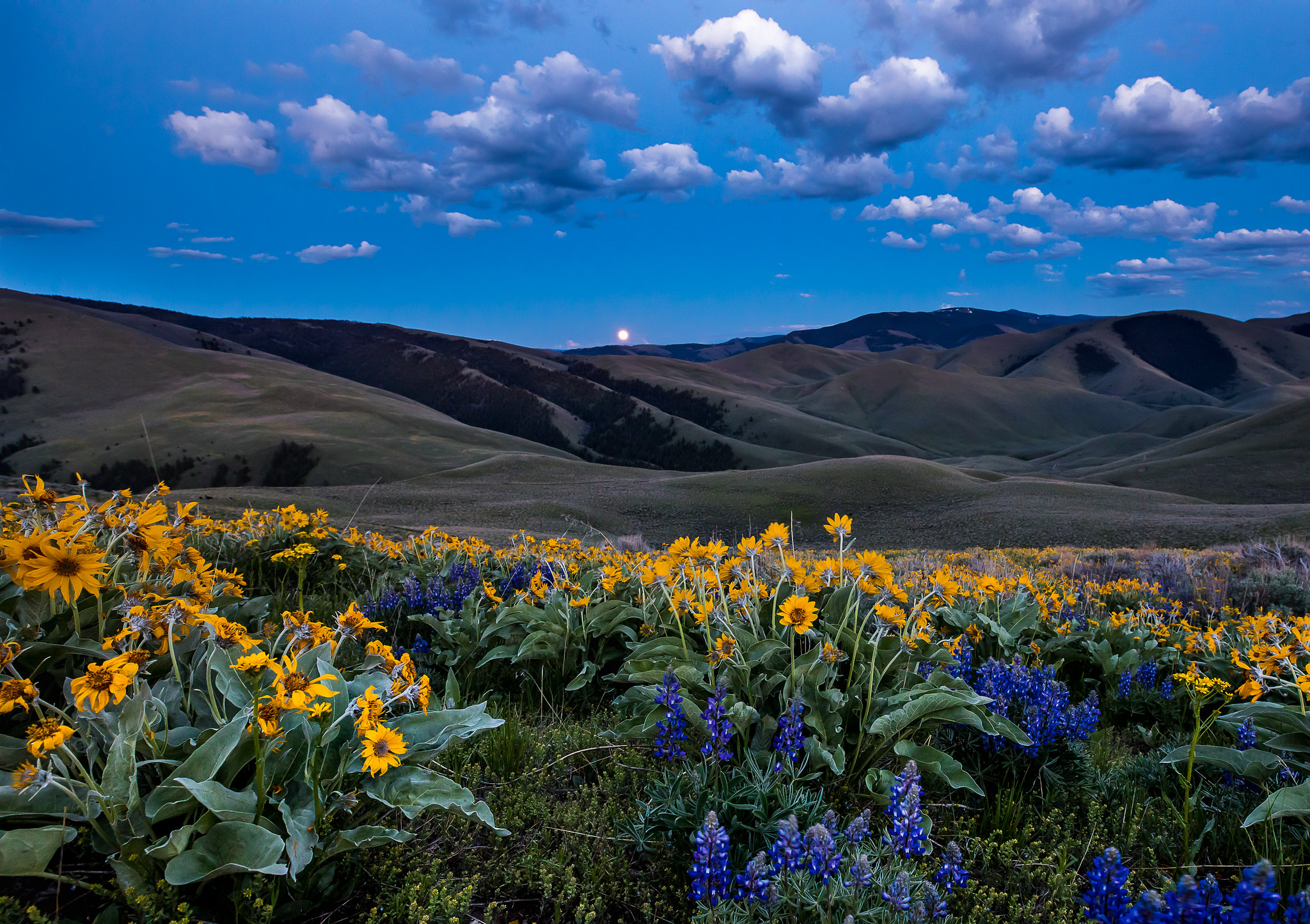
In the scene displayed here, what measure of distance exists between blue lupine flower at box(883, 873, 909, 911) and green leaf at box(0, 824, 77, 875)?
2.28 meters

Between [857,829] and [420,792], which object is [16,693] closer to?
[420,792]

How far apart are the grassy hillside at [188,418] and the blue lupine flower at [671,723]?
5558 cm

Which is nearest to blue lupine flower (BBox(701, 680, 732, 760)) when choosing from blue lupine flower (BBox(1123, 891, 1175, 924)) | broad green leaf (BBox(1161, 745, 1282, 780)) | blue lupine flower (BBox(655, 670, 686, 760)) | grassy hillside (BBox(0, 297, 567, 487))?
blue lupine flower (BBox(655, 670, 686, 760))

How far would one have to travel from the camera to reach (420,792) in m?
2.29

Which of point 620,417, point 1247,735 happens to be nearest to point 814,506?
point 1247,735

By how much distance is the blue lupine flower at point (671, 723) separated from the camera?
274 centimetres

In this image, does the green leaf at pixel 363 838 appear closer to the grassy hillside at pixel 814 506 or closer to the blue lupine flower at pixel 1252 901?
the blue lupine flower at pixel 1252 901

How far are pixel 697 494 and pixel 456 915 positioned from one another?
3886 centimetres

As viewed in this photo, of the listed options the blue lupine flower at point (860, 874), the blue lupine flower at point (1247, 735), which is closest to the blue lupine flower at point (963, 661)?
the blue lupine flower at point (1247, 735)

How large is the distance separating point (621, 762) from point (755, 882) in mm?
1312

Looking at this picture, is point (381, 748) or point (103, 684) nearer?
point (103, 684)

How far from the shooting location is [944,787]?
2.88 m

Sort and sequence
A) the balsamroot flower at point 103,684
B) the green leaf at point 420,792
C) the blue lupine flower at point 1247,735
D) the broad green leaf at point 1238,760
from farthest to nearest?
the blue lupine flower at point 1247,735
the broad green leaf at point 1238,760
the green leaf at point 420,792
the balsamroot flower at point 103,684

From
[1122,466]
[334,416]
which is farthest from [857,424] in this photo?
[334,416]
